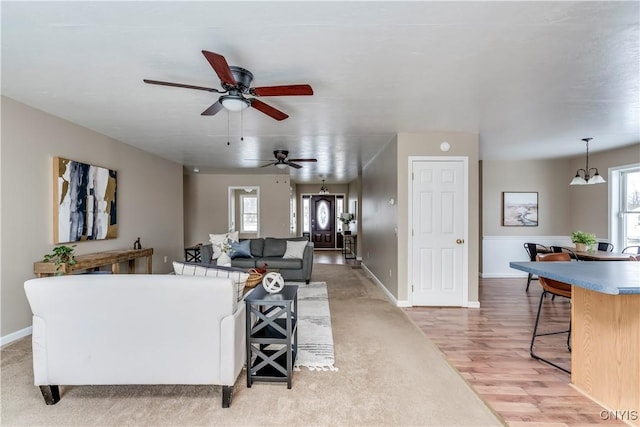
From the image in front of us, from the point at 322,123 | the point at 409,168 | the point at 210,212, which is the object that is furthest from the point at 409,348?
the point at 210,212

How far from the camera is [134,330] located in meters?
2.01

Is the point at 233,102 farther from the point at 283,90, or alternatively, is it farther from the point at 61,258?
the point at 61,258

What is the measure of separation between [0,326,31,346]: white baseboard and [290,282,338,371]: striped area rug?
9.76 ft

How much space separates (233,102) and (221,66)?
56cm

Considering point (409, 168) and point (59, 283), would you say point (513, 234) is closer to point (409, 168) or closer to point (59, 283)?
point (409, 168)

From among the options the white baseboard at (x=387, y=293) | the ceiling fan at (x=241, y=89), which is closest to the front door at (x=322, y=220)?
the white baseboard at (x=387, y=293)

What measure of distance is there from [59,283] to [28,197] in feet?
6.91

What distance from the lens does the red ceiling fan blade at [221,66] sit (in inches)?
70.1

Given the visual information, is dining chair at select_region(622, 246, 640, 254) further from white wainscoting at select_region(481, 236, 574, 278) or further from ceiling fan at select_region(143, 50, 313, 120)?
ceiling fan at select_region(143, 50, 313, 120)

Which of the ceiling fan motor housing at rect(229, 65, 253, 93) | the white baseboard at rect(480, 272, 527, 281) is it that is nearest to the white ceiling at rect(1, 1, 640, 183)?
the ceiling fan motor housing at rect(229, 65, 253, 93)

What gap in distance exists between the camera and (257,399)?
2125mm

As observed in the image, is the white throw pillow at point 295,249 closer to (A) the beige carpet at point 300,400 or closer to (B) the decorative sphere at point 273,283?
(A) the beige carpet at point 300,400

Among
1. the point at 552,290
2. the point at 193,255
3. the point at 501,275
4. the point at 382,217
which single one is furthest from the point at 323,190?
the point at 552,290

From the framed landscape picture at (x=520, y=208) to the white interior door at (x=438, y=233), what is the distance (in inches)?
111
